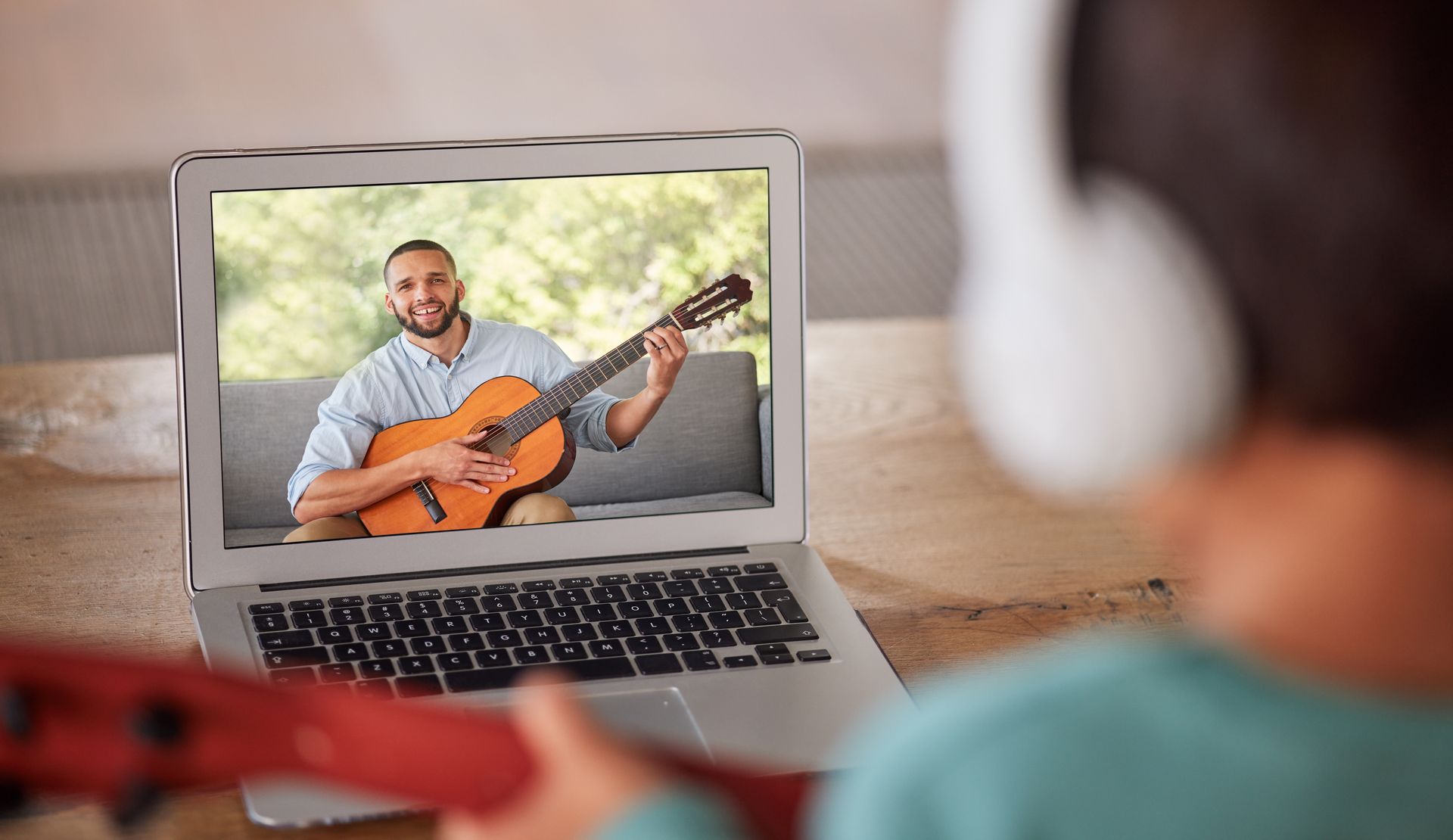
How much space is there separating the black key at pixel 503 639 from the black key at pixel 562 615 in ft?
0.08

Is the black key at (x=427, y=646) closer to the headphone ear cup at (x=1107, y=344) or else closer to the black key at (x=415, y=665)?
the black key at (x=415, y=665)

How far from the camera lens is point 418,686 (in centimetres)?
68

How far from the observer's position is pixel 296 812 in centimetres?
58

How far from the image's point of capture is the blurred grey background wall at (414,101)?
292 centimetres

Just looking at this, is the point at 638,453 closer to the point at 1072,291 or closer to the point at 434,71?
the point at 1072,291

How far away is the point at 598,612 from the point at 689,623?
0.05m

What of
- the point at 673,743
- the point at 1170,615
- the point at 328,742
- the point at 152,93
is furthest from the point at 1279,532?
the point at 152,93

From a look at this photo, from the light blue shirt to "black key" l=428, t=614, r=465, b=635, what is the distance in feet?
0.38

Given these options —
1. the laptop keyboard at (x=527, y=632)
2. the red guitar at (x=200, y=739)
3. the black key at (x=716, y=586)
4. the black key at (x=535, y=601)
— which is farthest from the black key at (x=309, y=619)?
the red guitar at (x=200, y=739)

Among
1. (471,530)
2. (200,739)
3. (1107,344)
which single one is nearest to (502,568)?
(471,530)

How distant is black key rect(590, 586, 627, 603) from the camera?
0.77 metres

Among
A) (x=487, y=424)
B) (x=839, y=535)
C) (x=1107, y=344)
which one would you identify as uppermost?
(x=1107, y=344)

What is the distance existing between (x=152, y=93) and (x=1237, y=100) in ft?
10.3

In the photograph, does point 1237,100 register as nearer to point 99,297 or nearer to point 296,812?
point 296,812
